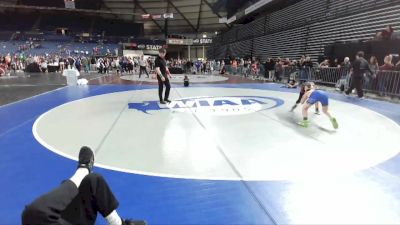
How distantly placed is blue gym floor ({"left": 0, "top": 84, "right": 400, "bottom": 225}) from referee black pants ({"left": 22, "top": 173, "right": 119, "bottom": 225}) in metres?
0.55

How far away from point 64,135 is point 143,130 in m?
1.37

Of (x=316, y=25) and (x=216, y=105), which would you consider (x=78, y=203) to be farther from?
(x=316, y=25)

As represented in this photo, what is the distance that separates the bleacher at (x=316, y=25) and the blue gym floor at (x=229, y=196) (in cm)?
1252

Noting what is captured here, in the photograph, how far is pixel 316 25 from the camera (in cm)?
1988

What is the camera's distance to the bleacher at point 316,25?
14734mm

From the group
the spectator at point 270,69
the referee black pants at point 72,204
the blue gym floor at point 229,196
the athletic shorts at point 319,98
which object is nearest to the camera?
the referee black pants at point 72,204

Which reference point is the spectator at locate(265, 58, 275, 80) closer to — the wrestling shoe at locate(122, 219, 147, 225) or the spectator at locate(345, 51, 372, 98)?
the spectator at locate(345, 51, 372, 98)

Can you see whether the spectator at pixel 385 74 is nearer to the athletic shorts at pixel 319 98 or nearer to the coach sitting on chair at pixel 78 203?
the athletic shorts at pixel 319 98

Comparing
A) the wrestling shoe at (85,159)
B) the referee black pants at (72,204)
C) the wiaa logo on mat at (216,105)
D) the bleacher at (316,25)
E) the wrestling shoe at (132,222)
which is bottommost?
the wiaa logo on mat at (216,105)

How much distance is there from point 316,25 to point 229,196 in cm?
1905

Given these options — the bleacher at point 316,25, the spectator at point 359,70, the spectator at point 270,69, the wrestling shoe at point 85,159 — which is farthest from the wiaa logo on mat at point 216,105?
the spectator at point 270,69

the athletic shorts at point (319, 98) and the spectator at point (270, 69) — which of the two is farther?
the spectator at point (270, 69)

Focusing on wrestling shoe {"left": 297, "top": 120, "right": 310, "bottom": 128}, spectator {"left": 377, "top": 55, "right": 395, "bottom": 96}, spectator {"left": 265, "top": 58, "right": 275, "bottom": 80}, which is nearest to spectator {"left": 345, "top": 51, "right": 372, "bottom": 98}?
spectator {"left": 377, "top": 55, "right": 395, "bottom": 96}

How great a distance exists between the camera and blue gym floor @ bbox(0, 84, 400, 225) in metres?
2.82
